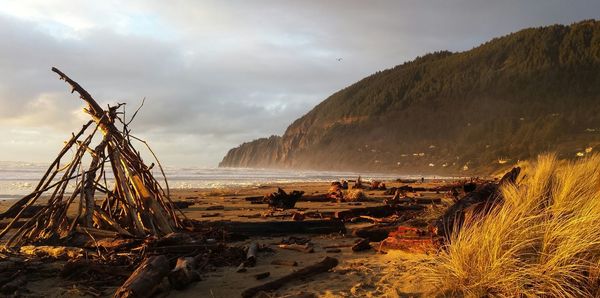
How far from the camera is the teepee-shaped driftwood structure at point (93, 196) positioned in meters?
5.79

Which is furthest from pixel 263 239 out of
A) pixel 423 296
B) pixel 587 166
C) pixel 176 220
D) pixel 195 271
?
pixel 587 166

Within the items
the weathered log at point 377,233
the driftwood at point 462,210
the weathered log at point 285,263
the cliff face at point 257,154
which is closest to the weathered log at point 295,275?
the weathered log at point 285,263

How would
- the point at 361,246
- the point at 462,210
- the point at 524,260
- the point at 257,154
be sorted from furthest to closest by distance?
the point at 257,154 → the point at 361,246 → the point at 462,210 → the point at 524,260

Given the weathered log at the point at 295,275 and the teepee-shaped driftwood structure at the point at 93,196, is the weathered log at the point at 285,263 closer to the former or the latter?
the weathered log at the point at 295,275

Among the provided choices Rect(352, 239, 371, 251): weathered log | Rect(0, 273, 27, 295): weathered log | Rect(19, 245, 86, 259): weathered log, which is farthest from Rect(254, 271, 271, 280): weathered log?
Rect(0, 273, 27, 295): weathered log

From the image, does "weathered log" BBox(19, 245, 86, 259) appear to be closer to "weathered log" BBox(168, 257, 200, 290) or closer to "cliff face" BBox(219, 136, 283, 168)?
"weathered log" BBox(168, 257, 200, 290)

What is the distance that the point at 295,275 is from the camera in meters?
4.38

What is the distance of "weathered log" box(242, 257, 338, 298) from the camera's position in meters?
3.96

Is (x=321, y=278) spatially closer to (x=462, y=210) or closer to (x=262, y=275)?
(x=262, y=275)

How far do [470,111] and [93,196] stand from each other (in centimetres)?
6499

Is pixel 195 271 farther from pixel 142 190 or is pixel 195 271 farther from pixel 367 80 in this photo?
pixel 367 80

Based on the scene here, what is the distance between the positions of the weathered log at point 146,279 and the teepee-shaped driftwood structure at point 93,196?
1.54 meters

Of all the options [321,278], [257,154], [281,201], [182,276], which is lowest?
[321,278]

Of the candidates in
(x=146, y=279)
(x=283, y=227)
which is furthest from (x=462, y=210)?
(x=146, y=279)
